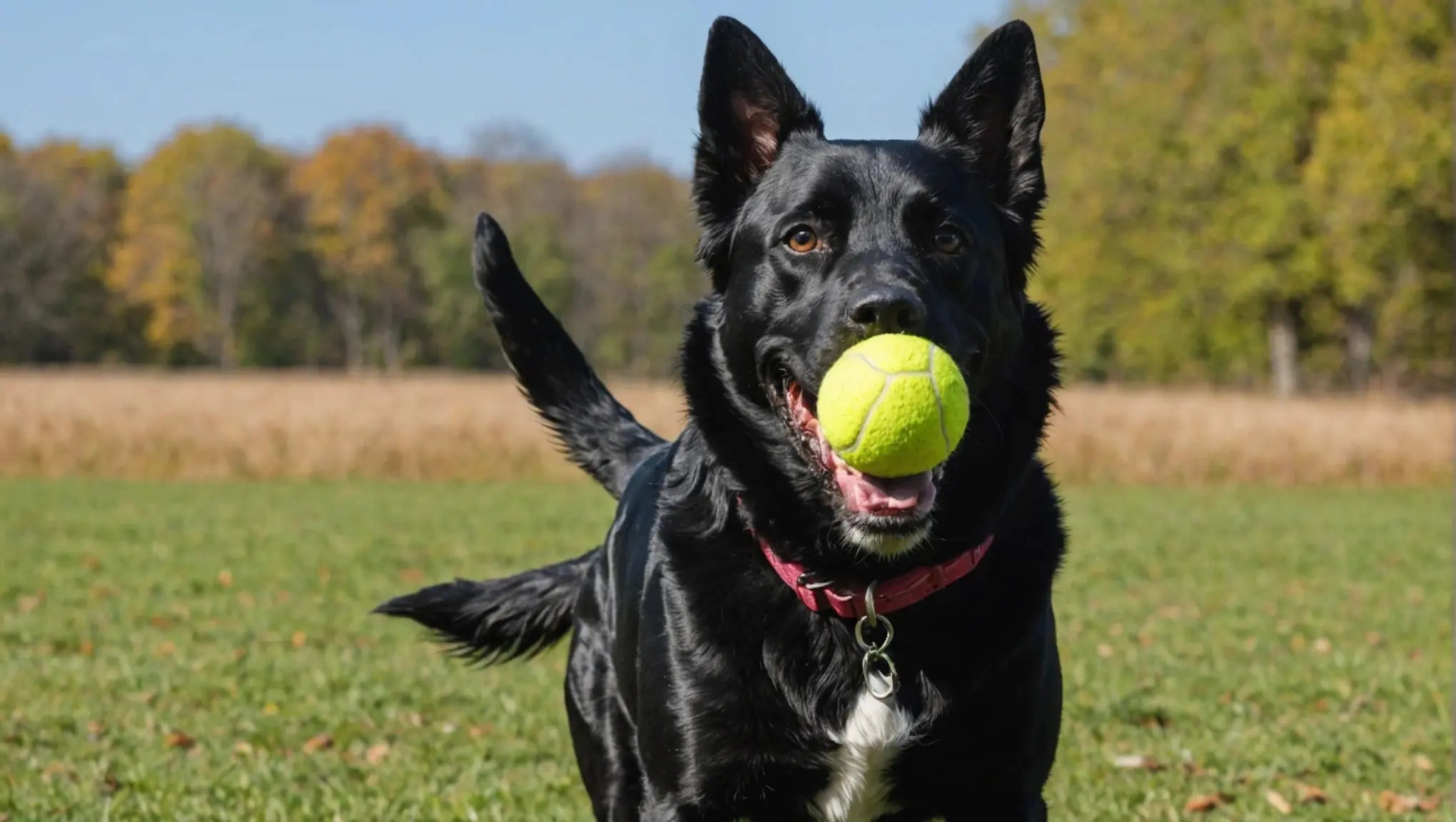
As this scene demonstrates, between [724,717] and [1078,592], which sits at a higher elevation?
[724,717]

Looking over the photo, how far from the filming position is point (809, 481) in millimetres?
3303

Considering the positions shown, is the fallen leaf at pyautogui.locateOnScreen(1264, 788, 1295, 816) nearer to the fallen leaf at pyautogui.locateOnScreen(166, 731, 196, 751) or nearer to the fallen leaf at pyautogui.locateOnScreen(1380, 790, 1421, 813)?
the fallen leaf at pyautogui.locateOnScreen(1380, 790, 1421, 813)

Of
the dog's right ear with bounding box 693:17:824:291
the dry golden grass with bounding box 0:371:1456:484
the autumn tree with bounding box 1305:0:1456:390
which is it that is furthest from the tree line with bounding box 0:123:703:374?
the dog's right ear with bounding box 693:17:824:291

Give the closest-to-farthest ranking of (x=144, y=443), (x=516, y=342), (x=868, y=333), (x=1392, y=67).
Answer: (x=868, y=333)
(x=516, y=342)
(x=144, y=443)
(x=1392, y=67)

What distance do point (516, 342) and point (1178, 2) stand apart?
3884 centimetres

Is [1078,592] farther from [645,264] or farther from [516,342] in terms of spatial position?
[645,264]

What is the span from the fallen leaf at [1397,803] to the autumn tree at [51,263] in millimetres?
61887

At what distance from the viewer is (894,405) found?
285 cm

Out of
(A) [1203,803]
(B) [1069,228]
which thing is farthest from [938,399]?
(B) [1069,228]

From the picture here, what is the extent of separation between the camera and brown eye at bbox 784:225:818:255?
11.0ft

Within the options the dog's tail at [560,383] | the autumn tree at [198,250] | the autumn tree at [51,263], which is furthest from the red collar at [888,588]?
the autumn tree at [198,250]

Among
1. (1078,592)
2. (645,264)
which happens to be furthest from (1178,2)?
→ (1078,592)

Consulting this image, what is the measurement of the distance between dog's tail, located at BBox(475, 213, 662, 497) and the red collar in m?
1.43

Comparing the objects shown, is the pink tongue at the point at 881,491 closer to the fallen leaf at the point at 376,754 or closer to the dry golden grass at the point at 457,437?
the fallen leaf at the point at 376,754
